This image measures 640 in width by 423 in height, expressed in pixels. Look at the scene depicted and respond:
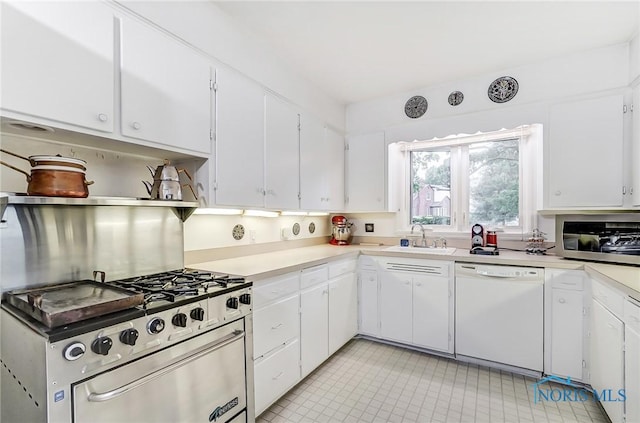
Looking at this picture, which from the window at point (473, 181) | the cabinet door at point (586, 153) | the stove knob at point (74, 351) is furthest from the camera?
the window at point (473, 181)

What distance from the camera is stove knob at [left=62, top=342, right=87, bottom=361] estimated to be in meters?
0.99

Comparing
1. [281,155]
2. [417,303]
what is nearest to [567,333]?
[417,303]

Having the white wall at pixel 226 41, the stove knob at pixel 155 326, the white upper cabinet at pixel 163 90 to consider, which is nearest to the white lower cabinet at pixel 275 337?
the stove knob at pixel 155 326

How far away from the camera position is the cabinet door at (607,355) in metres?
1.62

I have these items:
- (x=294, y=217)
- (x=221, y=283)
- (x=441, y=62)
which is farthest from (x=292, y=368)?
(x=441, y=62)

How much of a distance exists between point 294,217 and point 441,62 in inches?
76.8

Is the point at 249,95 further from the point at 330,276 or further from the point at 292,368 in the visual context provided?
the point at 292,368

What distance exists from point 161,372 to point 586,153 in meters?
3.19

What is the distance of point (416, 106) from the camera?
3111 millimetres

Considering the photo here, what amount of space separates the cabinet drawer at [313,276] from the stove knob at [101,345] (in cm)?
128

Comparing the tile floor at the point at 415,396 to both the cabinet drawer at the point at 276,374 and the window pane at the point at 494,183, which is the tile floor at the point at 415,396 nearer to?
the cabinet drawer at the point at 276,374

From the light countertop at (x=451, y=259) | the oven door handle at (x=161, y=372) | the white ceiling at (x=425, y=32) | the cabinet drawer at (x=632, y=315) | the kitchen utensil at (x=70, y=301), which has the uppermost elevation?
the white ceiling at (x=425, y=32)

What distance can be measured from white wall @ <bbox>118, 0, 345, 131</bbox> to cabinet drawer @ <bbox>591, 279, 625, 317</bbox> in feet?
8.32

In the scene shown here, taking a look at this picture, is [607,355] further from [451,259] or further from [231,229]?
[231,229]
